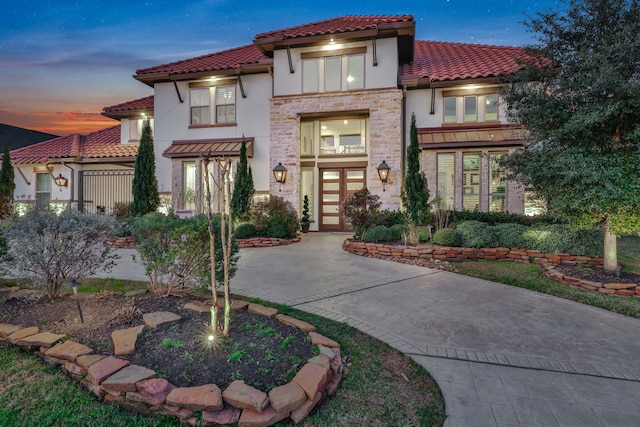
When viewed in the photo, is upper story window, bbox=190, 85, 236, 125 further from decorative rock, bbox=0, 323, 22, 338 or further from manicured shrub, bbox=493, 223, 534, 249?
decorative rock, bbox=0, 323, 22, 338

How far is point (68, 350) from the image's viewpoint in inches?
115

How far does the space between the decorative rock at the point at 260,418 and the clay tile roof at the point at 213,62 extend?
14.6m

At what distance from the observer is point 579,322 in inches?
170

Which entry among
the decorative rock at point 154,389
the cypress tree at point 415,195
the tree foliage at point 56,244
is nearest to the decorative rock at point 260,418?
the decorative rock at point 154,389

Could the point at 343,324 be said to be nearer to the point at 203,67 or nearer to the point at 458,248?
the point at 458,248

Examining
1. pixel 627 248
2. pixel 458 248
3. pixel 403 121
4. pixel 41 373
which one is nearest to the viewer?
pixel 41 373

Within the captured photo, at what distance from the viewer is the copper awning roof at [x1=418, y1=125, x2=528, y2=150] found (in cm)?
1223

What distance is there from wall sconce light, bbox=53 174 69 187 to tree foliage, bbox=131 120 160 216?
22.0 feet

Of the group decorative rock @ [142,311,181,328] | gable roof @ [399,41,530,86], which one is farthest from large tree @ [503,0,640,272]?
decorative rock @ [142,311,181,328]

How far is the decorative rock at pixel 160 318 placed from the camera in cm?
346

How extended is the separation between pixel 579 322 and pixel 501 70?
11.4 meters

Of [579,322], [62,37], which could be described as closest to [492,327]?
[579,322]

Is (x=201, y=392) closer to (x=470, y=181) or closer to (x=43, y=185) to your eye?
(x=470, y=181)

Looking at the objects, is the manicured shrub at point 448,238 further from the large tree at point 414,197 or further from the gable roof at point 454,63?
the gable roof at point 454,63
